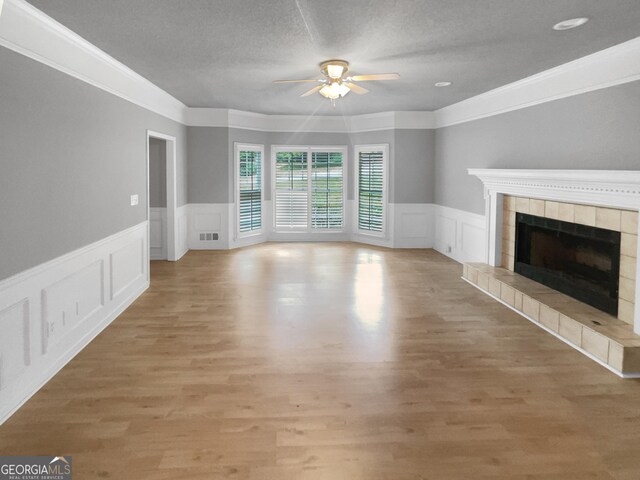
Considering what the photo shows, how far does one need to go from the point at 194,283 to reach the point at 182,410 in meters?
3.67

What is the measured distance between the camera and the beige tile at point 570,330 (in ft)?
13.7

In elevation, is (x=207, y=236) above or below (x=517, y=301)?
above

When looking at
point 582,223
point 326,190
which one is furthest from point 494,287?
point 326,190

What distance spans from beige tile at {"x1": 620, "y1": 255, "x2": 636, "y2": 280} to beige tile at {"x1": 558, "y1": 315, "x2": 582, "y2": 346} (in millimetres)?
563

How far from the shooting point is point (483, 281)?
243 inches

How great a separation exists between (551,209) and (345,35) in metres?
2.87

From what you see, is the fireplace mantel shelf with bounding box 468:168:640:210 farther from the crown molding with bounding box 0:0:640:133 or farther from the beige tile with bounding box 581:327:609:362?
the beige tile with bounding box 581:327:609:362

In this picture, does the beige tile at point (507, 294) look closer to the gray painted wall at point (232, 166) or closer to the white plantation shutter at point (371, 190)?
the gray painted wall at point (232, 166)

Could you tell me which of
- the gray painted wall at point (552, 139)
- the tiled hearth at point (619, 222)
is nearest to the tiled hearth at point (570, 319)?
the tiled hearth at point (619, 222)

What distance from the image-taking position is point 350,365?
383 centimetres

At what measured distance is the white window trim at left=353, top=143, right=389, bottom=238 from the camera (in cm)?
951

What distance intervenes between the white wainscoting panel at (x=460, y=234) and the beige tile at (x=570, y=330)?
8.67 ft

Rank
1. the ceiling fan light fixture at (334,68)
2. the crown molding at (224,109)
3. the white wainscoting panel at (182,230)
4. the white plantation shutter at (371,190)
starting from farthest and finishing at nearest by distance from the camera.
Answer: the white plantation shutter at (371,190) → the white wainscoting panel at (182,230) → the ceiling fan light fixture at (334,68) → the crown molding at (224,109)

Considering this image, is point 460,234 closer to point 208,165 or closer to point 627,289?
point 627,289
